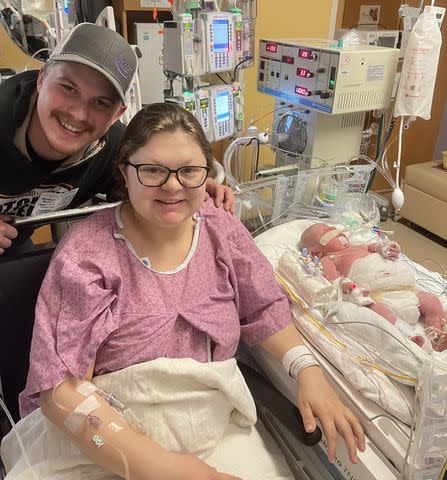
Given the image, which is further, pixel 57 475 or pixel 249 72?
pixel 249 72

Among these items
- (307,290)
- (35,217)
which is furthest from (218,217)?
(35,217)

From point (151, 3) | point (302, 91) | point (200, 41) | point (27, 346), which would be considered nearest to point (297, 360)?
point (27, 346)

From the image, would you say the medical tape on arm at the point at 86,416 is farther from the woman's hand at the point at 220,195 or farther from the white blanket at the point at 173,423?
the woman's hand at the point at 220,195

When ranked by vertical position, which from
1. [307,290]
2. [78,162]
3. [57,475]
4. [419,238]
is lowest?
[419,238]

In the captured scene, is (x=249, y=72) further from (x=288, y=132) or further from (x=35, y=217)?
Answer: (x=35, y=217)

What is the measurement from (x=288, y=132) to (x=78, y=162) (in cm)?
144

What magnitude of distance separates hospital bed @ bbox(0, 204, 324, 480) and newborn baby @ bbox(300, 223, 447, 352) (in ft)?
1.48

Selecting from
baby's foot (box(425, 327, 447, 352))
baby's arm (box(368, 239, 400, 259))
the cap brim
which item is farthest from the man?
baby's foot (box(425, 327, 447, 352))

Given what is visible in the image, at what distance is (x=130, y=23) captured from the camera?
139 inches

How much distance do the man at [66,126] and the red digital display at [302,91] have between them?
1103 millimetres

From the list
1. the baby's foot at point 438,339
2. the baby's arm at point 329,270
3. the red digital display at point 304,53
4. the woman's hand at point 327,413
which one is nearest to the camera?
the woman's hand at point 327,413

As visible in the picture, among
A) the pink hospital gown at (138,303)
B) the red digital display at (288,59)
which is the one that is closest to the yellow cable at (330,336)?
the pink hospital gown at (138,303)

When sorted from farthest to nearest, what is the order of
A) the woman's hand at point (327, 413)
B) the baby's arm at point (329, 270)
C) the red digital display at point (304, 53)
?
the red digital display at point (304, 53)
the baby's arm at point (329, 270)
the woman's hand at point (327, 413)

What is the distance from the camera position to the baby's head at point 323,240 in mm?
1843
